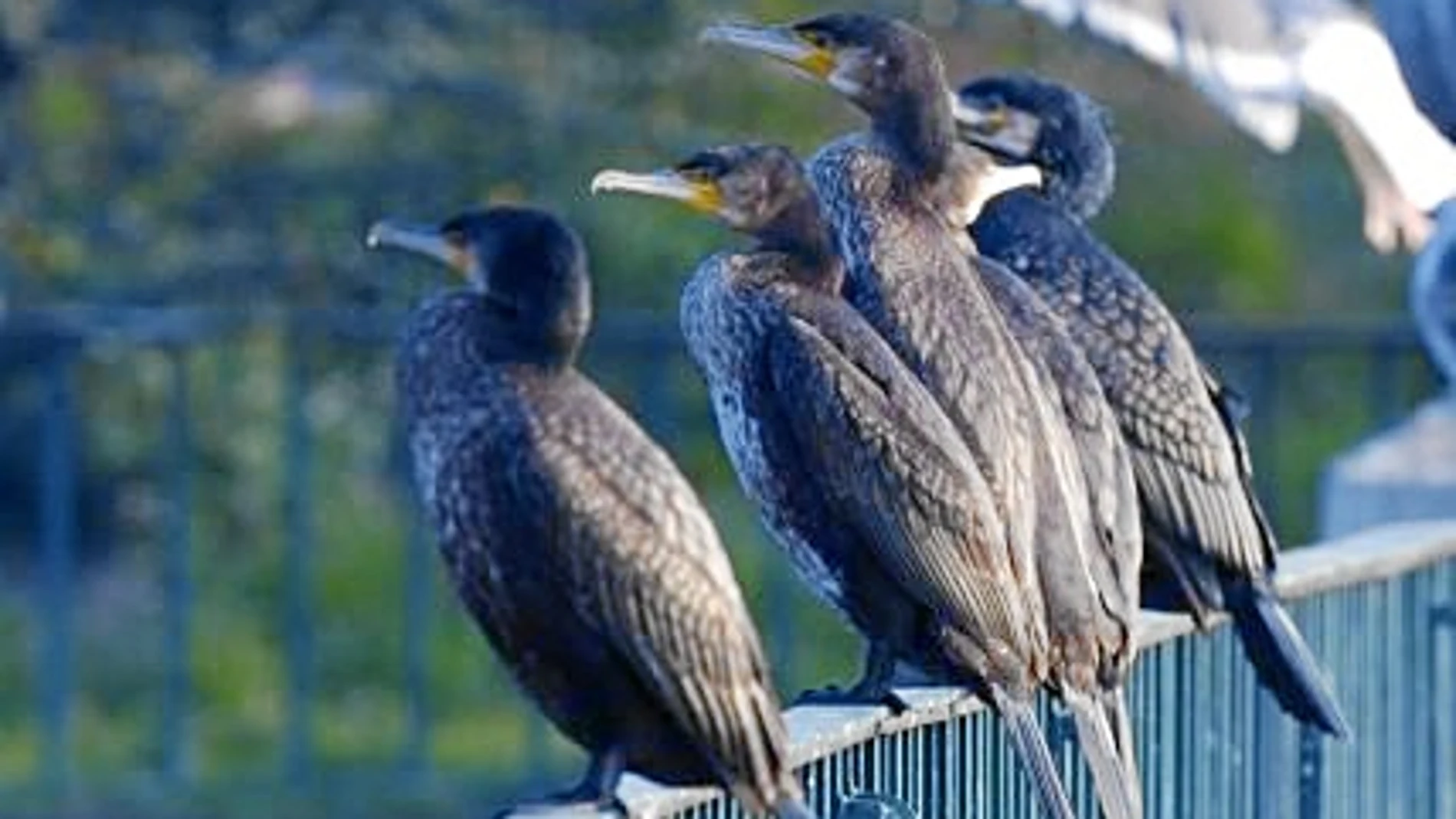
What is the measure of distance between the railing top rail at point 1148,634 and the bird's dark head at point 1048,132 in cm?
54

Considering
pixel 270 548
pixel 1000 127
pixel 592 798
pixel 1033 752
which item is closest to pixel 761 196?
pixel 1033 752

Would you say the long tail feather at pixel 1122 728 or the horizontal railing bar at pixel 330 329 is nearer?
the long tail feather at pixel 1122 728

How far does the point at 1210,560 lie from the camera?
21.0 feet

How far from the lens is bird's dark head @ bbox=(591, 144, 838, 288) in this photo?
225 inches

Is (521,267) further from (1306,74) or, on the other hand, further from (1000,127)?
(1306,74)

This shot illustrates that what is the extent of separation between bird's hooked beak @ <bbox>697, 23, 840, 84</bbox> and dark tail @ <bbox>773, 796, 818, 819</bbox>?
4.67ft

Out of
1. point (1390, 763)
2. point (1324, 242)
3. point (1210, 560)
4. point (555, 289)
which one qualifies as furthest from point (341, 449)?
point (555, 289)

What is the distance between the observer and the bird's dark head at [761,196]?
5.72 meters

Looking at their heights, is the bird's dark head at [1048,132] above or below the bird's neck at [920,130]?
below

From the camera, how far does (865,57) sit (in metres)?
6.15

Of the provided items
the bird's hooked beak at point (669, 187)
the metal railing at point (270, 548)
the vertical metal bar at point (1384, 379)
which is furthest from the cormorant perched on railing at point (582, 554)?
the vertical metal bar at point (1384, 379)

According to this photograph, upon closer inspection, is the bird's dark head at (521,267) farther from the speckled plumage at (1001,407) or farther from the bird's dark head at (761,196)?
the speckled plumage at (1001,407)

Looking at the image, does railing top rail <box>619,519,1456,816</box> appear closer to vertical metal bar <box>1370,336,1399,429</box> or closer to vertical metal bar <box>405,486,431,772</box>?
vertical metal bar <box>1370,336,1399,429</box>

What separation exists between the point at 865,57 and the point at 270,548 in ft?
23.8
